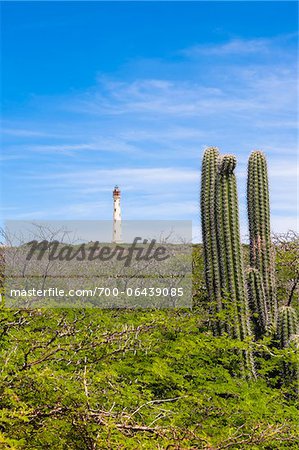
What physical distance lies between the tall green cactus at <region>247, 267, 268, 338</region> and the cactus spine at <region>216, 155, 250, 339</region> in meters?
0.68

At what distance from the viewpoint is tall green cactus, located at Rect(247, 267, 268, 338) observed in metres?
10.7

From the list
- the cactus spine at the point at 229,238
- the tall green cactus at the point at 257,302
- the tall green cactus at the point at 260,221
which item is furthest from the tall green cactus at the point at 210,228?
the tall green cactus at the point at 260,221

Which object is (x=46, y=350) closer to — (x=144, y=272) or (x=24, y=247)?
(x=144, y=272)

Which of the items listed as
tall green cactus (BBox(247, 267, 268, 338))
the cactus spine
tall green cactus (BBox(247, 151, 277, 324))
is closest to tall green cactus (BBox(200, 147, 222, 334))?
the cactus spine

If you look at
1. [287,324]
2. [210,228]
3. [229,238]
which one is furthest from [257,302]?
[210,228]

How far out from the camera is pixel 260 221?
11.6 metres

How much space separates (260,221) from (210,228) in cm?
153

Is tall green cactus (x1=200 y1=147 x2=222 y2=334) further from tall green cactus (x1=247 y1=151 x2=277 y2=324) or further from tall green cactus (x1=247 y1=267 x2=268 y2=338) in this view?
tall green cactus (x1=247 y1=151 x2=277 y2=324)

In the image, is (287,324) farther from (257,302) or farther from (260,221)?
(260,221)

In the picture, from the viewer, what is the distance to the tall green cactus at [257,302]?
10742 mm

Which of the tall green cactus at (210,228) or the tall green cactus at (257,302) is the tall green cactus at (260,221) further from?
the tall green cactus at (210,228)

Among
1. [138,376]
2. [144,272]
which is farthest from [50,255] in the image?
[138,376]

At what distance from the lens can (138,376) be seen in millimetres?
6609

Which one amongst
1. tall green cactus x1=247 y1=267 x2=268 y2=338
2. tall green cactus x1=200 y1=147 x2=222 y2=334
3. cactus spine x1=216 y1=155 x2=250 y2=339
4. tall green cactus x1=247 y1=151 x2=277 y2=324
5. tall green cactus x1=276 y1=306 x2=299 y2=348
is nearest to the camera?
tall green cactus x1=276 y1=306 x2=299 y2=348
